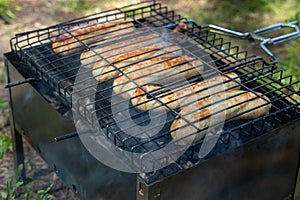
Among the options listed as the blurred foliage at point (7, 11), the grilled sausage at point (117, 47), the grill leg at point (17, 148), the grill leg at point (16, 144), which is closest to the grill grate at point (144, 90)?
the grilled sausage at point (117, 47)

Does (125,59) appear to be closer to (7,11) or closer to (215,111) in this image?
(215,111)

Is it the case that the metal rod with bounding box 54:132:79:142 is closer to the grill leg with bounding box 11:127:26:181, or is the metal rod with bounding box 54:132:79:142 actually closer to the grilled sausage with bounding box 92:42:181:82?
the grilled sausage with bounding box 92:42:181:82

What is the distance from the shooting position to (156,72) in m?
2.66

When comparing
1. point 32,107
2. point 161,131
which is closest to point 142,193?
point 161,131

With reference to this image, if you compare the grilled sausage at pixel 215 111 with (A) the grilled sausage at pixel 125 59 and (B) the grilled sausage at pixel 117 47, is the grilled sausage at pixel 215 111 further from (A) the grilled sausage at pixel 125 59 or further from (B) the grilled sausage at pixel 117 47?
(B) the grilled sausage at pixel 117 47

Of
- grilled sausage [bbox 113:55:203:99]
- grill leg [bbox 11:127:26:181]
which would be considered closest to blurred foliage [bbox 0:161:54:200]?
grill leg [bbox 11:127:26:181]

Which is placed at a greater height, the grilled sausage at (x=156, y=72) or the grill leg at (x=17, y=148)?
the grilled sausage at (x=156, y=72)

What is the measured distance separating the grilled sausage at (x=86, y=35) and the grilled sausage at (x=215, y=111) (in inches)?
35.2

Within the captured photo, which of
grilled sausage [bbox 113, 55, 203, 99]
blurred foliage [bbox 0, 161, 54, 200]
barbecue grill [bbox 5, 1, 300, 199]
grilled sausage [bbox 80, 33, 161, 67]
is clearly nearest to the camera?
barbecue grill [bbox 5, 1, 300, 199]

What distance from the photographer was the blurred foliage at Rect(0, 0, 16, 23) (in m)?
5.86

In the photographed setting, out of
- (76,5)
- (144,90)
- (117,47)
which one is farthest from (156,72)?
(76,5)

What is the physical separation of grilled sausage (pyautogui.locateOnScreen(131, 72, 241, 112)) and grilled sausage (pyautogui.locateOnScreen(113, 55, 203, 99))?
64 mm

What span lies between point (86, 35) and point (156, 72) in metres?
0.66

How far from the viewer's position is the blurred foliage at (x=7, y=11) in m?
5.86
